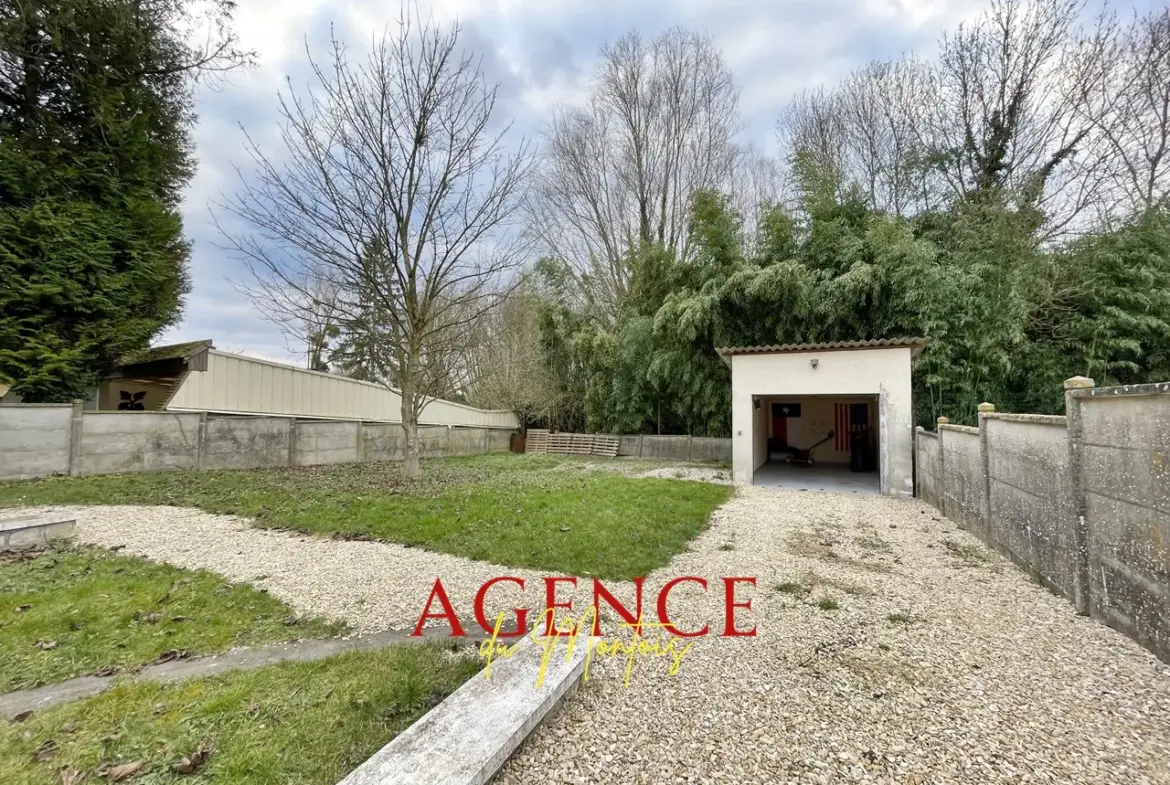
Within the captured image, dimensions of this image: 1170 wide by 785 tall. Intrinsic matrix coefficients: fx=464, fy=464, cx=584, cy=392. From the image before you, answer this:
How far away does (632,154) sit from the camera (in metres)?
17.2

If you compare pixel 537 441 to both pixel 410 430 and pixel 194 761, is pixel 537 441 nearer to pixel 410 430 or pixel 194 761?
pixel 410 430

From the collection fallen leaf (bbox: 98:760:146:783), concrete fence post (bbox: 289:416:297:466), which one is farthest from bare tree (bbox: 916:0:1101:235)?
concrete fence post (bbox: 289:416:297:466)

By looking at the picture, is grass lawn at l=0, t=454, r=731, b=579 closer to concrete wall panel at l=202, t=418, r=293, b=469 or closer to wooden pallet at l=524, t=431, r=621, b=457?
concrete wall panel at l=202, t=418, r=293, b=469

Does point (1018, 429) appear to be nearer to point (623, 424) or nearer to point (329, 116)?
point (329, 116)

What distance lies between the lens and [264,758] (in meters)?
1.63

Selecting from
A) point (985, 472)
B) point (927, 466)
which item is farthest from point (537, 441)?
point (985, 472)

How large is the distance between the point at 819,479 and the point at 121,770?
1073cm

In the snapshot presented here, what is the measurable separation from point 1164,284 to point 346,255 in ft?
51.8

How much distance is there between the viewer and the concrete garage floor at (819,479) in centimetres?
880

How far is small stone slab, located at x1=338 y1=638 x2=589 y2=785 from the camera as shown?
1.47 meters

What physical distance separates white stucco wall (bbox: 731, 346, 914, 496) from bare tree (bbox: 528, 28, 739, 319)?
8.57 meters

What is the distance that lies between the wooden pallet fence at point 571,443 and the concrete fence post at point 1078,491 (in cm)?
1207

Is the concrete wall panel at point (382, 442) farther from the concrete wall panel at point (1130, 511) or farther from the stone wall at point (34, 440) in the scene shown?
the concrete wall panel at point (1130, 511)

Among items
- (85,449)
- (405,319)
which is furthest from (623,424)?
(85,449)
